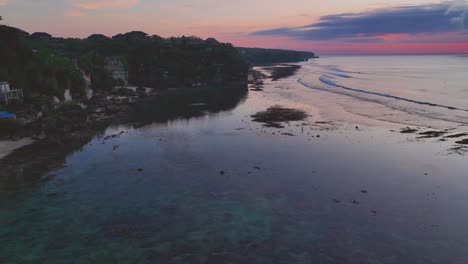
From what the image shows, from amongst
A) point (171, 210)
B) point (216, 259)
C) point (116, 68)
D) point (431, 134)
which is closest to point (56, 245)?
point (171, 210)

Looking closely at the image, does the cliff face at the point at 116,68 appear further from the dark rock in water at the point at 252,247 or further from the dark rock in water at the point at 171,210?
the dark rock in water at the point at 252,247

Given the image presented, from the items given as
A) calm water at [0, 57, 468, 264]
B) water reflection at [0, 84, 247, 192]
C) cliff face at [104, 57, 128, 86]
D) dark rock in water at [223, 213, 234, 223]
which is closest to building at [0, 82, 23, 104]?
water reflection at [0, 84, 247, 192]

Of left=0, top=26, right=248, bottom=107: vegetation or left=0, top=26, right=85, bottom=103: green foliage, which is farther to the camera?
left=0, top=26, right=248, bottom=107: vegetation

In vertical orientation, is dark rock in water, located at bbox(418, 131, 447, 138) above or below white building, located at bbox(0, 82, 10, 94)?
below

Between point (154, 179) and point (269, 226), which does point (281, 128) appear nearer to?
point (154, 179)

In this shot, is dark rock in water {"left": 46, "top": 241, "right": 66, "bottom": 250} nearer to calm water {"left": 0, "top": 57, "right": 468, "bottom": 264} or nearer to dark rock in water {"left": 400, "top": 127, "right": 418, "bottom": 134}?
calm water {"left": 0, "top": 57, "right": 468, "bottom": 264}

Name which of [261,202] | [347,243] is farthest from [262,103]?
[347,243]

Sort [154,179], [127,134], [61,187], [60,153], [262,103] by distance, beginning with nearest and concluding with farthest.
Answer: [61,187]
[154,179]
[60,153]
[127,134]
[262,103]
